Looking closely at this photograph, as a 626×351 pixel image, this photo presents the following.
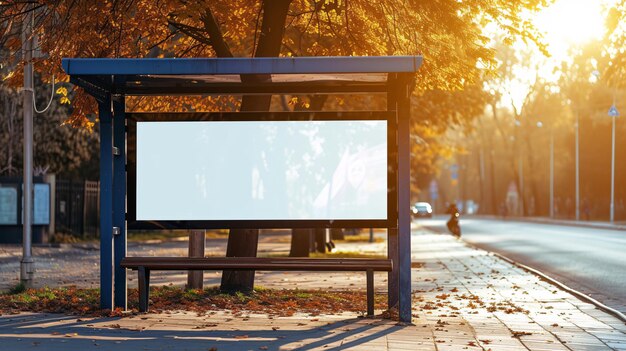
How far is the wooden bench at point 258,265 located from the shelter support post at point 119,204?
8.7 inches

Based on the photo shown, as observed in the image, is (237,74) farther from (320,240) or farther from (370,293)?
(320,240)

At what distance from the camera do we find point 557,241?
40562 millimetres

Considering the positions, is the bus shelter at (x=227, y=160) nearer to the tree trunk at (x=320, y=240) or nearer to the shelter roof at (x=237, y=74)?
the shelter roof at (x=237, y=74)

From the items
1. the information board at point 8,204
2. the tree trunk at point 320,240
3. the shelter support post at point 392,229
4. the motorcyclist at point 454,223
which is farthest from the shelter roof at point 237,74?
the motorcyclist at point 454,223

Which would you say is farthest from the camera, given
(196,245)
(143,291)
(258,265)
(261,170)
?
(196,245)

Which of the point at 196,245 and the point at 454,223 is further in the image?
the point at 454,223

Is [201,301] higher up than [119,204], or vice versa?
[119,204]

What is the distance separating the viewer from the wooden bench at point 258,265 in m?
12.5

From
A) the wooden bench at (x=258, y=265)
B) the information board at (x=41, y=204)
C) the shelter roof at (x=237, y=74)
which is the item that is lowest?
the wooden bench at (x=258, y=265)

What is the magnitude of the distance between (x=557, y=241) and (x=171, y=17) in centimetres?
2793

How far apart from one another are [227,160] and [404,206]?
2243 mm

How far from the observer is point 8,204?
3419cm

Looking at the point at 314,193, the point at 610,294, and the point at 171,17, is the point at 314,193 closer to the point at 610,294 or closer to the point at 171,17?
the point at 171,17

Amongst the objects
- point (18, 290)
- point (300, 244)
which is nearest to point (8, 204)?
point (300, 244)
